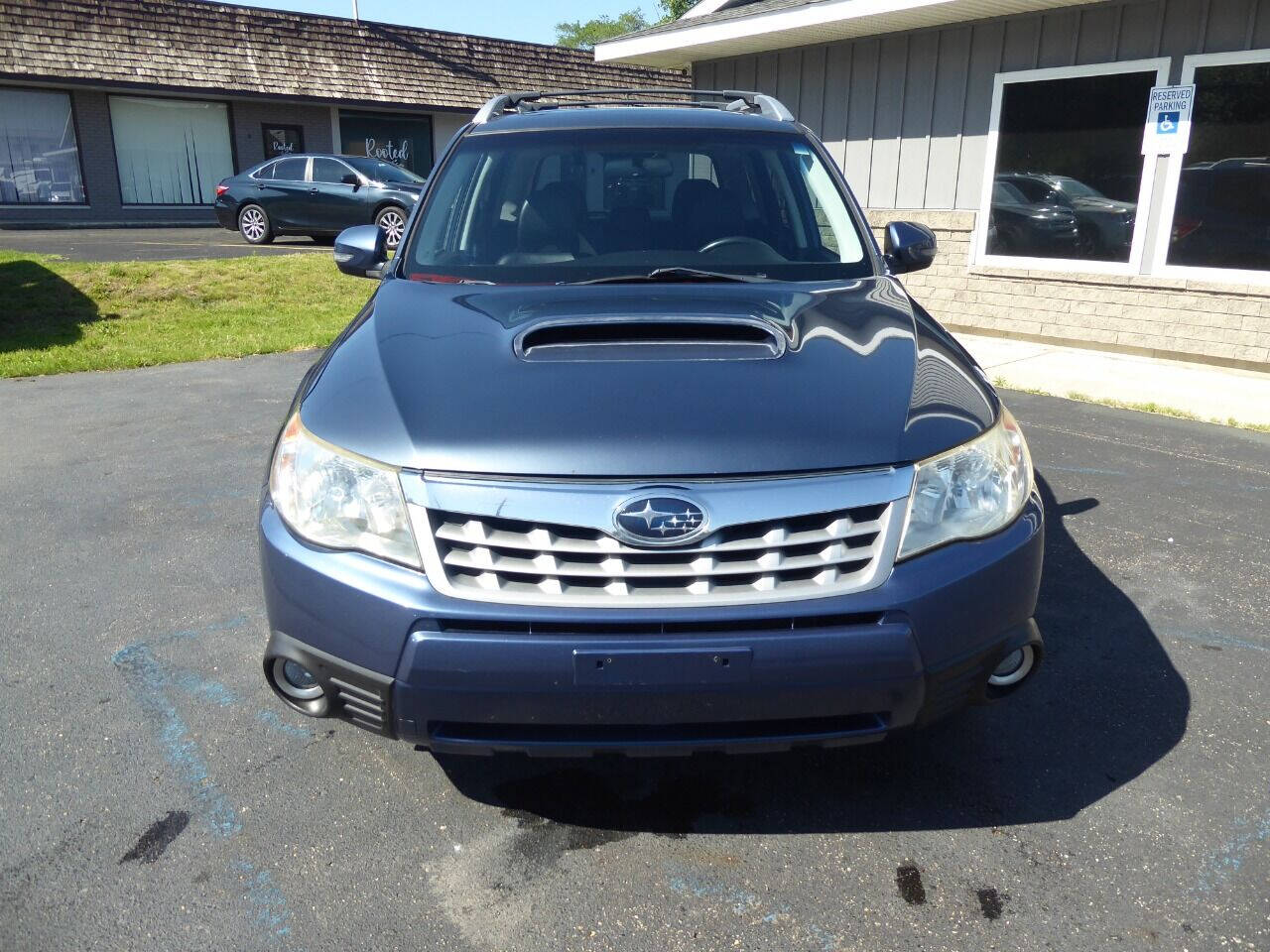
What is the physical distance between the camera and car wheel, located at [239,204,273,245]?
1658 centimetres

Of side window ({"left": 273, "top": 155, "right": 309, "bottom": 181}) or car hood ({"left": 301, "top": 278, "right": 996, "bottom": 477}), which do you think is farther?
side window ({"left": 273, "top": 155, "right": 309, "bottom": 181})

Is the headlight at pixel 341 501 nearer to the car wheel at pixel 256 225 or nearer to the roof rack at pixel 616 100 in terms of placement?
the roof rack at pixel 616 100

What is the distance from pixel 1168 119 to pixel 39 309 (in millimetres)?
10797

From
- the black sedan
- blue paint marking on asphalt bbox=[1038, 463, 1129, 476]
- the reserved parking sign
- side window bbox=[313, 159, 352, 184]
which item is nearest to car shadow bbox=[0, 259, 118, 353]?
the black sedan

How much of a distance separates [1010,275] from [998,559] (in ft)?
27.4

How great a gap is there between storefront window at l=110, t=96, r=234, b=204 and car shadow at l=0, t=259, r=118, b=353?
13246mm

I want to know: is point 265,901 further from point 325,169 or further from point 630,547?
point 325,169

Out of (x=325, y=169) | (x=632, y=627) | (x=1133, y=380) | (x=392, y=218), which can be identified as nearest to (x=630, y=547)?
(x=632, y=627)

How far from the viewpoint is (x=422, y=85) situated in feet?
83.5

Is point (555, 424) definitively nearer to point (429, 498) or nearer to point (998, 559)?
point (429, 498)

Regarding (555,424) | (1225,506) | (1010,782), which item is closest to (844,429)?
(555,424)

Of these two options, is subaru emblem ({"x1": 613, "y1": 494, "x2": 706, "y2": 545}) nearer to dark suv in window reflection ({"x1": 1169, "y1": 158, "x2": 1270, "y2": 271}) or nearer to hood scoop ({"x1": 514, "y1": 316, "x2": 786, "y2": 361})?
hood scoop ({"x1": 514, "y1": 316, "x2": 786, "y2": 361})

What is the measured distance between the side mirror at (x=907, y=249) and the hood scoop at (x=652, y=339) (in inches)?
51.0

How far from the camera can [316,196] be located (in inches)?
638
